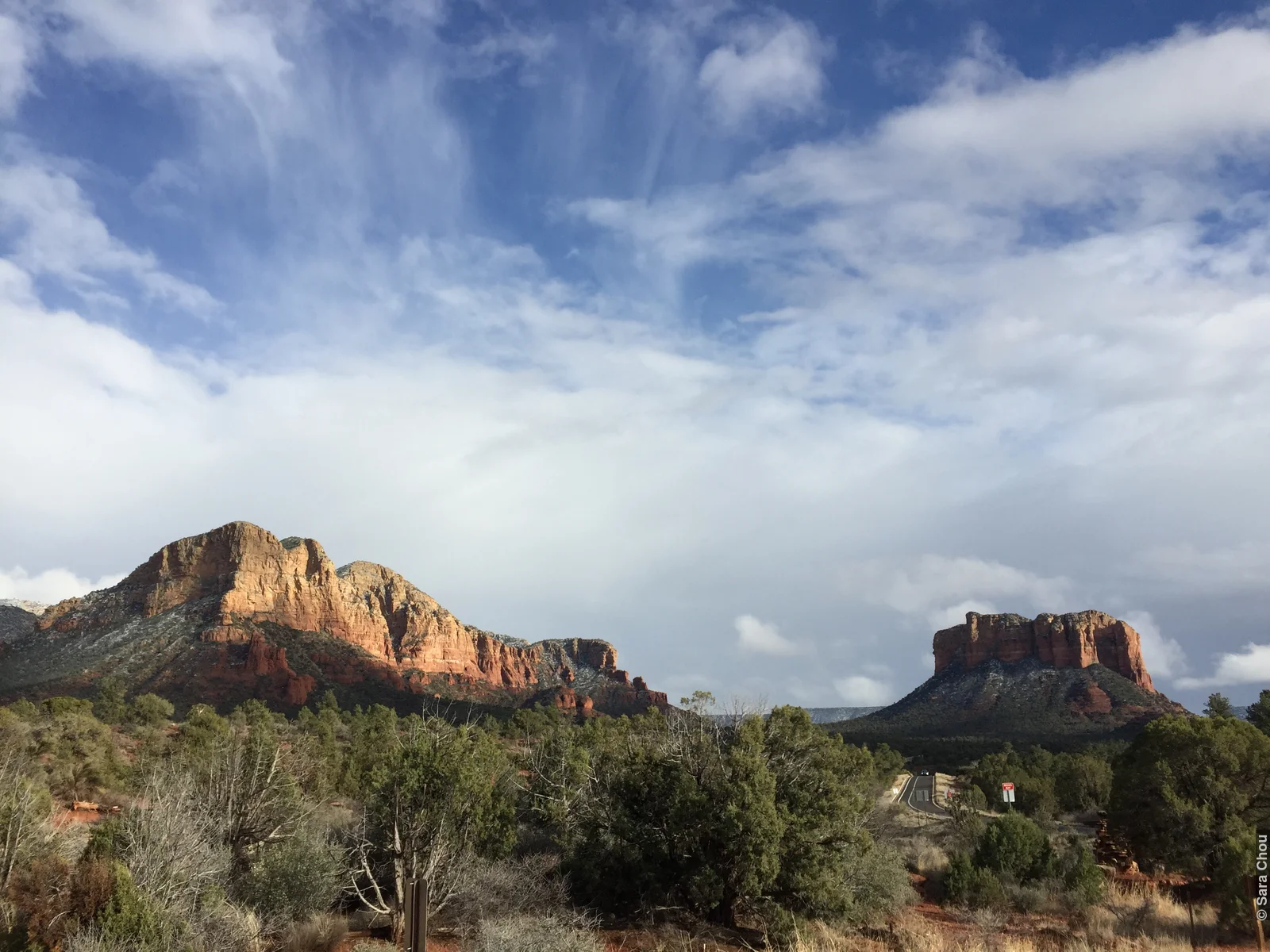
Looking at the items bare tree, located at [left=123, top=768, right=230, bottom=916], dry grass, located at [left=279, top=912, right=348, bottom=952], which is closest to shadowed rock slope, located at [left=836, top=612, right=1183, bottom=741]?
dry grass, located at [left=279, top=912, right=348, bottom=952]

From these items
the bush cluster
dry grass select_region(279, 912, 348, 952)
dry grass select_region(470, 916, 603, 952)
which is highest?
the bush cluster

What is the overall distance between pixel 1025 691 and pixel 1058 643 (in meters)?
20.7

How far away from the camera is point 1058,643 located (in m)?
135

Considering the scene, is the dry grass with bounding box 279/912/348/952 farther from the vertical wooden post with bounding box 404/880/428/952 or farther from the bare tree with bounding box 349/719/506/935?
the vertical wooden post with bounding box 404/880/428/952

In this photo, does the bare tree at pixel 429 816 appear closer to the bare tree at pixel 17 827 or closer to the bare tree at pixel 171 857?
the bare tree at pixel 171 857

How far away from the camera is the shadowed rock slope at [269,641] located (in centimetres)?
9494

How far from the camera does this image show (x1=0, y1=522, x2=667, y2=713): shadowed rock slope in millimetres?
94938

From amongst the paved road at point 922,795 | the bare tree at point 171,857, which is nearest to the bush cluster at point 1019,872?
the bare tree at point 171,857

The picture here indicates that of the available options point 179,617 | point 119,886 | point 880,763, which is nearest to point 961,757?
point 880,763

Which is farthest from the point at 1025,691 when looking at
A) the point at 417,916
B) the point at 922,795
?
the point at 417,916

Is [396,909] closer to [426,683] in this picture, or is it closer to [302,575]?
[426,683]

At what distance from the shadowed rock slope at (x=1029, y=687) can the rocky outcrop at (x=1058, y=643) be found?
15cm

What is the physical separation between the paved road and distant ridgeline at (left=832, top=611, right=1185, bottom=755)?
1604 centimetres

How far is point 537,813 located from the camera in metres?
30.0
